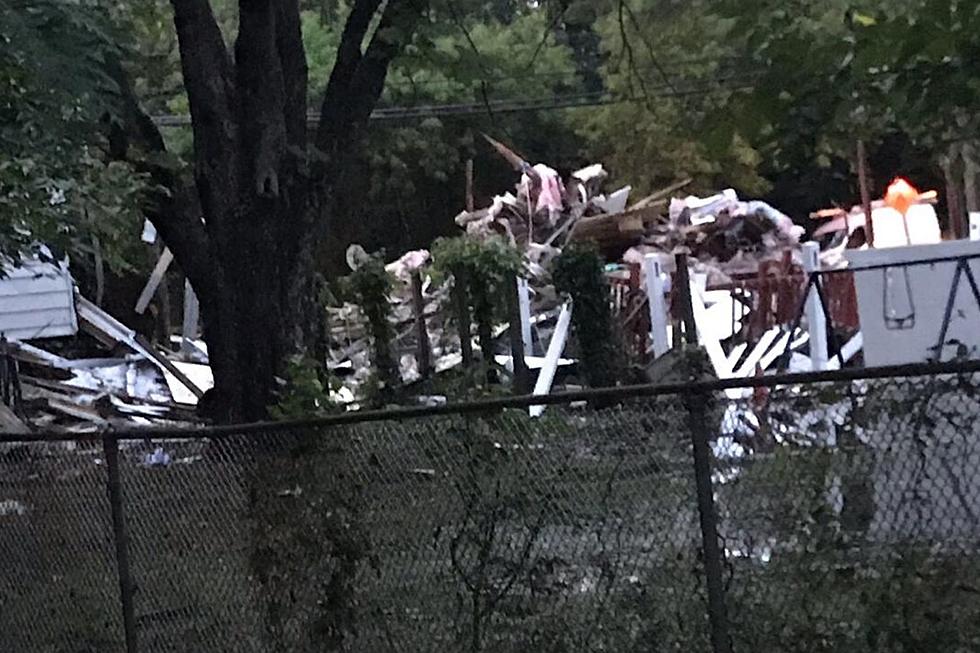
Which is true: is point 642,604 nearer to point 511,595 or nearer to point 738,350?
point 511,595

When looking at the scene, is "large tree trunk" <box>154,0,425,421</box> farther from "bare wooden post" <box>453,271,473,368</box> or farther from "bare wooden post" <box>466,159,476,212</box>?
"bare wooden post" <box>466,159,476,212</box>

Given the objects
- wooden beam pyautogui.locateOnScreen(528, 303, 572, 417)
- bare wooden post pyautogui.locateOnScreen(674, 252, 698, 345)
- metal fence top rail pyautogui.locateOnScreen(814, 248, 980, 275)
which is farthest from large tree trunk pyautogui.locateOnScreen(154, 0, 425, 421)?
wooden beam pyautogui.locateOnScreen(528, 303, 572, 417)

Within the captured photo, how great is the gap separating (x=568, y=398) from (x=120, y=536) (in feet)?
7.35

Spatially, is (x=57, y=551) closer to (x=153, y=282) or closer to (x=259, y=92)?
(x=259, y=92)

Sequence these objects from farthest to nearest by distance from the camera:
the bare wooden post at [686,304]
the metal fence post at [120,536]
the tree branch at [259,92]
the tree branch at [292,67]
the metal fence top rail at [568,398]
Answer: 1. the bare wooden post at [686,304]
2. the tree branch at [292,67]
3. the tree branch at [259,92]
4. the metal fence post at [120,536]
5. the metal fence top rail at [568,398]

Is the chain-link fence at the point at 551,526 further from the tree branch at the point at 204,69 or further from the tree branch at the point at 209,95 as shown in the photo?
the tree branch at the point at 204,69

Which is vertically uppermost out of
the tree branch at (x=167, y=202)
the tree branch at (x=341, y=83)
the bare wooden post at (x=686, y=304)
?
the tree branch at (x=341, y=83)

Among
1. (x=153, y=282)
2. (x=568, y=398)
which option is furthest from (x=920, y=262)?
(x=153, y=282)

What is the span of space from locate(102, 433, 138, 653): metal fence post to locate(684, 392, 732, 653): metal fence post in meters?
2.54

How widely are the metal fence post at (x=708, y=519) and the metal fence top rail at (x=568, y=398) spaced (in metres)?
0.07

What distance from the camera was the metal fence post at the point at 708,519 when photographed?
423 cm

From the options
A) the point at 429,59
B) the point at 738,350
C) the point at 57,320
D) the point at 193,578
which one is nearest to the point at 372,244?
the point at 57,320

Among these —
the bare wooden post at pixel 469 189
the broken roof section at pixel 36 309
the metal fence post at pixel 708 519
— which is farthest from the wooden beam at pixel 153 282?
the metal fence post at pixel 708 519

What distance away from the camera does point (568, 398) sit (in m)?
4.38
